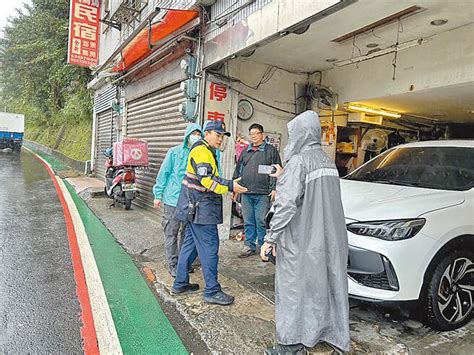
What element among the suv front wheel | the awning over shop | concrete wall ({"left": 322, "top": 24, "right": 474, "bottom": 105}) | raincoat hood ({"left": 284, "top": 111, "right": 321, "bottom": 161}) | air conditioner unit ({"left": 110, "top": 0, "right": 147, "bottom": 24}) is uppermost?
air conditioner unit ({"left": 110, "top": 0, "right": 147, "bottom": 24})

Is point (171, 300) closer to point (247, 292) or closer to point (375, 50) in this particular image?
point (247, 292)

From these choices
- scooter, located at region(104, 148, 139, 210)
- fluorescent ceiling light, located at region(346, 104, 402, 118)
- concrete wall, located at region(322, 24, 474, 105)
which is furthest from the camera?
scooter, located at region(104, 148, 139, 210)

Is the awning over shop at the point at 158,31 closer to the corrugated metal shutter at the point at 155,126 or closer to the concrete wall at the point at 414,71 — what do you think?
the corrugated metal shutter at the point at 155,126

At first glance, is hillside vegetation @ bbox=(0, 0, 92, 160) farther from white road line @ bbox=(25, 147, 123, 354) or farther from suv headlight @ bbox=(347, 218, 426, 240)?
suv headlight @ bbox=(347, 218, 426, 240)

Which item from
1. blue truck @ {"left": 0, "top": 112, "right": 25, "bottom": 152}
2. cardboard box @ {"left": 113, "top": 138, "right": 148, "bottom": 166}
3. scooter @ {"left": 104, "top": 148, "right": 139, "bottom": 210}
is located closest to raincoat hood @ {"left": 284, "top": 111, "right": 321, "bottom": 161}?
cardboard box @ {"left": 113, "top": 138, "right": 148, "bottom": 166}

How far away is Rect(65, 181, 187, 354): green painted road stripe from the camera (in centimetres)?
285

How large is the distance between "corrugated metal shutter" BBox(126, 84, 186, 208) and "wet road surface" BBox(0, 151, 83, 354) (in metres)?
2.01

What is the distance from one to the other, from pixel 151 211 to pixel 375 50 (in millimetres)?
5452

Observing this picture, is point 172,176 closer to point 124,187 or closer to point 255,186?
point 255,186

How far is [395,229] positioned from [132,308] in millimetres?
2481

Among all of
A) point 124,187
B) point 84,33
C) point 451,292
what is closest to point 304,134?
point 451,292

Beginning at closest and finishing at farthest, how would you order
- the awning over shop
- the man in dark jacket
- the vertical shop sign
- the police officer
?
the police officer, the man in dark jacket, the awning over shop, the vertical shop sign

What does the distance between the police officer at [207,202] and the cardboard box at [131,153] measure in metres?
4.49

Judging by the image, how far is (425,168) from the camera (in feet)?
13.4
